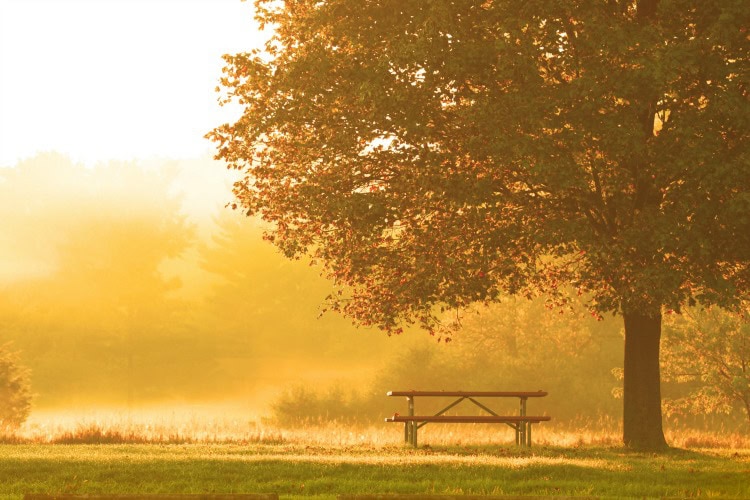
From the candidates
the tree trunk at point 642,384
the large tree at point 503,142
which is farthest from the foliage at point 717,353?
the large tree at point 503,142

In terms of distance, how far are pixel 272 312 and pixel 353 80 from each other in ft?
208

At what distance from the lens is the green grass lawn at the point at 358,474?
43.6 feet

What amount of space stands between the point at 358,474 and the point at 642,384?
909 cm

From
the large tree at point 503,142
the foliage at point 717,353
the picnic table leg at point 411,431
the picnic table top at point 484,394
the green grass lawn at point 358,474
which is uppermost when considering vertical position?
the large tree at point 503,142

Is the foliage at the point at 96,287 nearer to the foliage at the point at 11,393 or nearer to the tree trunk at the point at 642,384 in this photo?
the foliage at the point at 11,393

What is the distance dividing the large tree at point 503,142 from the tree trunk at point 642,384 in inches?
5.9

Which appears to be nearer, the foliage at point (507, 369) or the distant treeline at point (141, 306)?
the foliage at point (507, 369)

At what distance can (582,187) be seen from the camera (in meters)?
17.6

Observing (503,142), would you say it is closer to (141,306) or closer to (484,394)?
(484,394)

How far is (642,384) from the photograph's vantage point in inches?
829

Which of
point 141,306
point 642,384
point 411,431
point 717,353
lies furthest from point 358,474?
point 141,306

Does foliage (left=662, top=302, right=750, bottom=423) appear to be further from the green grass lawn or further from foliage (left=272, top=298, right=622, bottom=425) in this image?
foliage (left=272, top=298, right=622, bottom=425)

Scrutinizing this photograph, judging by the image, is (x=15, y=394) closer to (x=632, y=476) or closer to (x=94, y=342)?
(x=632, y=476)

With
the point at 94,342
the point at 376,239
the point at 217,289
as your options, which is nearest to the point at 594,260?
the point at 376,239
